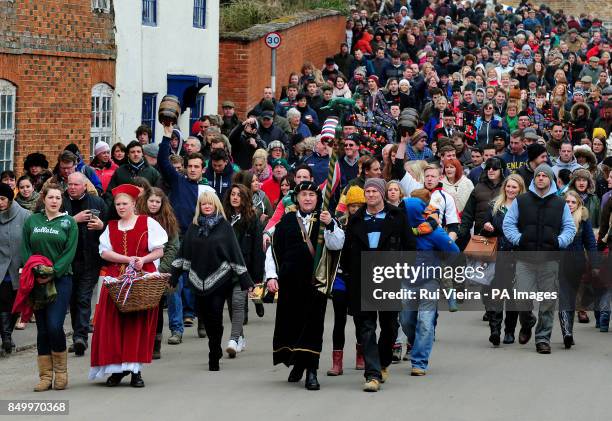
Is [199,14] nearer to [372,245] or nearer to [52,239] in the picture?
[52,239]

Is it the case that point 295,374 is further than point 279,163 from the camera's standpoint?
No

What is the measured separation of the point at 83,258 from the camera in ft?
51.9

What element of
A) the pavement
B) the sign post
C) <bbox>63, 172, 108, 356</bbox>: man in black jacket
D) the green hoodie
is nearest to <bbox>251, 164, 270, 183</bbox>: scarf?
the pavement

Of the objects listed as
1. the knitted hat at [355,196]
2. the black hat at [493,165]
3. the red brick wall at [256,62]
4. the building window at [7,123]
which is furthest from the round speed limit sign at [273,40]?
the knitted hat at [355,196]

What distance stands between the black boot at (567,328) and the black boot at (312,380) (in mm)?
3811

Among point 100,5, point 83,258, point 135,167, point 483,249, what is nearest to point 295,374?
point 83,258

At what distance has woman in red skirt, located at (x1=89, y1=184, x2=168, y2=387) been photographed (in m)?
13.4

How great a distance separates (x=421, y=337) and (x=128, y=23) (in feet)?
40.2

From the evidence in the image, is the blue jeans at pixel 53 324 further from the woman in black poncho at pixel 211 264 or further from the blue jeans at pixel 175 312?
the blue jeans at pixel 175 312

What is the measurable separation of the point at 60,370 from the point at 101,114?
1133 cm

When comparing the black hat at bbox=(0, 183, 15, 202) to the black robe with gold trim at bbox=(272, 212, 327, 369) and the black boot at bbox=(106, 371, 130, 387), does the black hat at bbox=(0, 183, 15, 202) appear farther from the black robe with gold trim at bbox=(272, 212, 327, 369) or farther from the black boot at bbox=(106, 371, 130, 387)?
the black robe with gold trim at bbox=(272, 212, 327, 369)

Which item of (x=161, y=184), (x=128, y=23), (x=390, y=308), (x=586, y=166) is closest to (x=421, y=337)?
(x=390, y=308)

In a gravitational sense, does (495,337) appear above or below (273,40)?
below

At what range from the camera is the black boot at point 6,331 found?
1559cm
